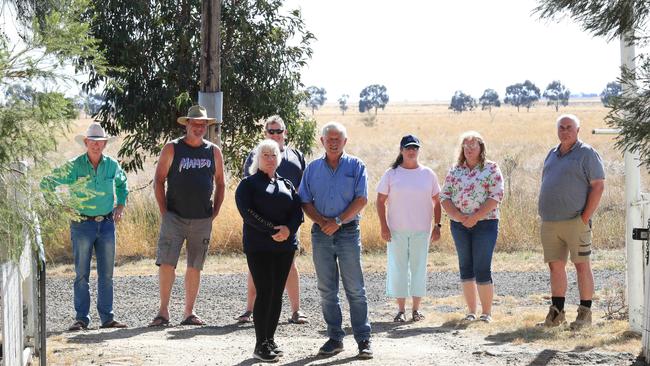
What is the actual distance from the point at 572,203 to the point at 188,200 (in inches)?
149

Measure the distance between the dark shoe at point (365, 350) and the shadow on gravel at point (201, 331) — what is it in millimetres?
1943

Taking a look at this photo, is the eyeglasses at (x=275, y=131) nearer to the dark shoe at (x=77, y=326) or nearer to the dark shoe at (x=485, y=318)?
the dark shoe at (x=77, y=326)

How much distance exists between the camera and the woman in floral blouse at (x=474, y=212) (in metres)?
11.6

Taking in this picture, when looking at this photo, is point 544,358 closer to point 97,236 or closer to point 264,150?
point 264,150

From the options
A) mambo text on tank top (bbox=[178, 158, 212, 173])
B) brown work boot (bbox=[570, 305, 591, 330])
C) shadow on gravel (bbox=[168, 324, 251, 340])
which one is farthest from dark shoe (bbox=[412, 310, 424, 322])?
mambo text on tank top (bbox=[178, 158, 212, 173])

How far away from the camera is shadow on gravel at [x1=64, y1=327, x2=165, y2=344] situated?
10492 millimetres

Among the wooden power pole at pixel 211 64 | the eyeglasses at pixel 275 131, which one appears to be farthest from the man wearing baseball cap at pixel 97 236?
the wooden power pole at pixel 211 64

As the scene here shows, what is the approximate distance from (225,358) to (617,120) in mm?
4088

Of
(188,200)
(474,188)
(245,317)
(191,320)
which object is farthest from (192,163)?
(474,188)

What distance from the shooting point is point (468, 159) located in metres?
11.8

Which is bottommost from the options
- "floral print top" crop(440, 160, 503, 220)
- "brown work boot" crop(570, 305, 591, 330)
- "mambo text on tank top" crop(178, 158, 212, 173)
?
"brown work boot" crop(570, 305, 591, 330)

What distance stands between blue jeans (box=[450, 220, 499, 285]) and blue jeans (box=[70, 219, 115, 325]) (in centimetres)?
353

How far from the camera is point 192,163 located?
11391 millimetres

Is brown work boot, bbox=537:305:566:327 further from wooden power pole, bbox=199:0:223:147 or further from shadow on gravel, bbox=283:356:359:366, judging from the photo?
wooden power pole, bbox=199:0:223:147
